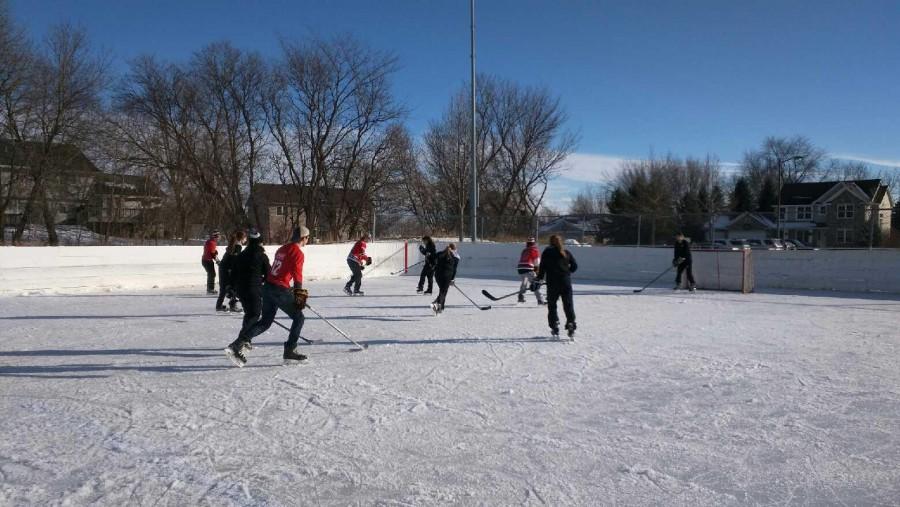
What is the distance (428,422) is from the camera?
5.23m

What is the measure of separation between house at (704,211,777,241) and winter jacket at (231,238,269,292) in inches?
721

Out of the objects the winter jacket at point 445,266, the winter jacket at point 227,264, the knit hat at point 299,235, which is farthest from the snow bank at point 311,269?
the knit hat at point 299,235

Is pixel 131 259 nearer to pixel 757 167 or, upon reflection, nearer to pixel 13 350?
pixel 13 350

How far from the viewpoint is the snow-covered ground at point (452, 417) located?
3.89 metres

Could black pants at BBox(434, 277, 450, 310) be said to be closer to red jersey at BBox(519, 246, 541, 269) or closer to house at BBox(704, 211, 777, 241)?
red jersey at BBox(519, 246, 541, 269)

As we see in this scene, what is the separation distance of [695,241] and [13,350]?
65.9 ft

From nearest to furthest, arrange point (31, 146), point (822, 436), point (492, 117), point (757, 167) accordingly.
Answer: point (822, 436), point (31, 146), point (492, 117), point (757, 167)

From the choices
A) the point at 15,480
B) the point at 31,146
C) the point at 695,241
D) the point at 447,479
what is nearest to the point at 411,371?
the point at 447,479

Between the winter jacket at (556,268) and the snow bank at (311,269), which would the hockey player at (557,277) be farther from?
the snow bank at (311,269)

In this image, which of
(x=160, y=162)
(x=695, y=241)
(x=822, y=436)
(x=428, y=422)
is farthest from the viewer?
(x=160, y=162)

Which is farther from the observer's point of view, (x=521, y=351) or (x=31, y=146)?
(x=31, y=146)

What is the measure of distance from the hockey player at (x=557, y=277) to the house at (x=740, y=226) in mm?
14548

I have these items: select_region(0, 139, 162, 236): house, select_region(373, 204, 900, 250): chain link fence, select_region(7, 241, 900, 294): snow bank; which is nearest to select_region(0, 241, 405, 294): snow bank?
select_region(7, 241, 900, 294): snow bank

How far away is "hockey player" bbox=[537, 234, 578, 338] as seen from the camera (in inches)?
360
